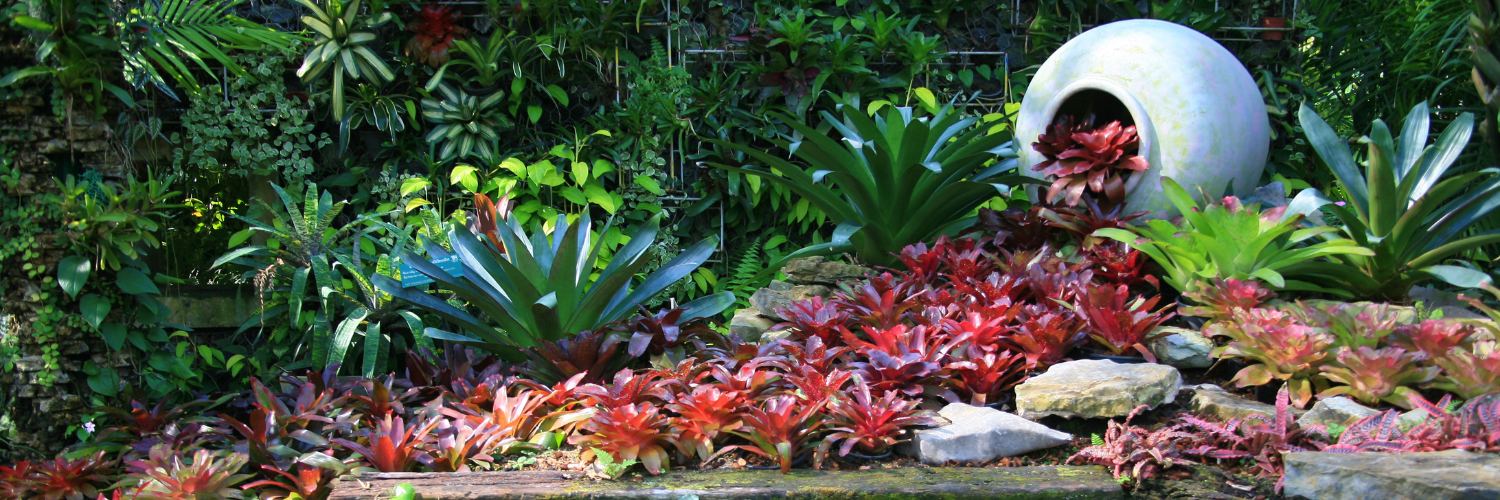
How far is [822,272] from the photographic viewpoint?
4371 millimetres

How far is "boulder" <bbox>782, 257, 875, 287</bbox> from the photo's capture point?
434cm

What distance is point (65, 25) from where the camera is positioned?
3330 mm

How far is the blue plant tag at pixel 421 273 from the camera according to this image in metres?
3.72

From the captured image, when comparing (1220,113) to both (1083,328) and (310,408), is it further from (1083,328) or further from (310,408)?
(310,408)

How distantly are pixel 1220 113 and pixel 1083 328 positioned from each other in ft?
4.44

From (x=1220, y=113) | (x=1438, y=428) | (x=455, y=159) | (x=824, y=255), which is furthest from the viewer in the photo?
(x=455, y=159)

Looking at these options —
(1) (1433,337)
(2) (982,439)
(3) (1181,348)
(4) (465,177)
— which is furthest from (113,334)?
(1) (1433,337)

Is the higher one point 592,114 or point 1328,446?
point 592,114

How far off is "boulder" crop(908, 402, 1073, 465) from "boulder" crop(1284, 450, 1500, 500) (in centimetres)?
59

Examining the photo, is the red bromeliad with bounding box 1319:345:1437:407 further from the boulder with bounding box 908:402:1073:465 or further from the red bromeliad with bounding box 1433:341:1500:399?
the boulder with bounding box 908:402:1073:465

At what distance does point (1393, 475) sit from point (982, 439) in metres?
0.91

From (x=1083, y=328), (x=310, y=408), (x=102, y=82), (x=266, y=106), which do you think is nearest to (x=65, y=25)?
(x=102, y=82)

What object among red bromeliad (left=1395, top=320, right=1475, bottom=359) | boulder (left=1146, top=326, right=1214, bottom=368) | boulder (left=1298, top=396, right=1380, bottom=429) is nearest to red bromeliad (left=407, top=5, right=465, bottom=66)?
boulder (left=1146, top=326, right=1214, bottom=368)

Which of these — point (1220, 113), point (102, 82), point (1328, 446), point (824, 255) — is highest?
point (102, 82)
